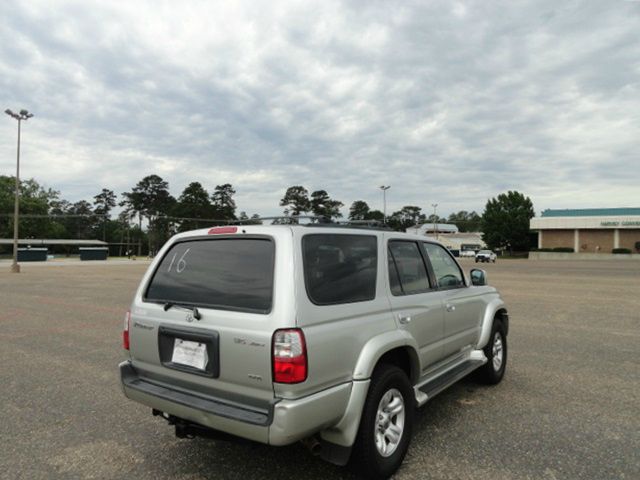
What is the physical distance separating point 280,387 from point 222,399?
491 mm

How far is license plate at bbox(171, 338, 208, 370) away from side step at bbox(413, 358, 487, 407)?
166cm

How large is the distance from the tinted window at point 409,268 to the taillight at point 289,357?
1133 millimetres

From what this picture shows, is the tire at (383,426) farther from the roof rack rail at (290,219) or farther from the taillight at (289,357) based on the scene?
the roof rack rail at (290,219)

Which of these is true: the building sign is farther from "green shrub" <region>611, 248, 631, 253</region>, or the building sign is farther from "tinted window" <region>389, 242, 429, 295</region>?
"tinted window" <region>389, 242, 429, 295</region>

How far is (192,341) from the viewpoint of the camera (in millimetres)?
3031

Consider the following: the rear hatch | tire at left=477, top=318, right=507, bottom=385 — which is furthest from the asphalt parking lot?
the rear hatch

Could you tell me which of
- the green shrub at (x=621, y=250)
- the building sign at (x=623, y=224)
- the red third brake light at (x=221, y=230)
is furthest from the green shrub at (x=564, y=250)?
the red third brake light at (x=221, y=230)

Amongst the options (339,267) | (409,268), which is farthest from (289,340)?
(409,268)

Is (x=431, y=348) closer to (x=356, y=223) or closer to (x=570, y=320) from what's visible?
(x=356, y=223)

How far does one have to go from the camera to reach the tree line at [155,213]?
8031cm

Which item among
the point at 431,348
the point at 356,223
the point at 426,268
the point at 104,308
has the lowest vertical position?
the point at 104,308

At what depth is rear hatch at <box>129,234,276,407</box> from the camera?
108 inches

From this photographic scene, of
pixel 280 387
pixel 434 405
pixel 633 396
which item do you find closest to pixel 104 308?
pixel 434 405

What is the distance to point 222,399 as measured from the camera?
288 cm
